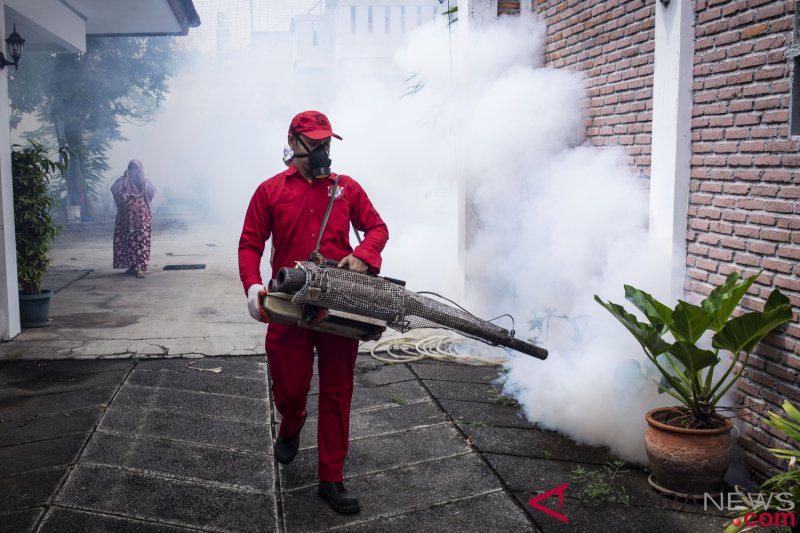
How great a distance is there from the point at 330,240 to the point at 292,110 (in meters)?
27.7

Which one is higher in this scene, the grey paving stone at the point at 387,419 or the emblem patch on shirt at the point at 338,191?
the emblem patch on shirt at the point at 338,191

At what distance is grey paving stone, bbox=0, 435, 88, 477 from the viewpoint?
15.4 ft

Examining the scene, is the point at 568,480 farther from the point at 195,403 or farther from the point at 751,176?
the point at 195,403

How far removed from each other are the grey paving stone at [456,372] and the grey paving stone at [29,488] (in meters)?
3.13

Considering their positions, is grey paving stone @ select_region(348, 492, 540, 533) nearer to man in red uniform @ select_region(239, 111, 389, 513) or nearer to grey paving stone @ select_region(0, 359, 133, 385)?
man in red uniform @ select_region(239, 111, 389, 513)

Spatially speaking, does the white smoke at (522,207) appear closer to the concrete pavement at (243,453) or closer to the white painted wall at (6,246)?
the concrete pavement at (243,453)

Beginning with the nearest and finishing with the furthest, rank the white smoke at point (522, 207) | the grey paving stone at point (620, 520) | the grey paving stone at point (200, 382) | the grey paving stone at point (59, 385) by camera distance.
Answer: the grey paving stone at point (620, 520) → the white smoke at point (522, 207) → the grey paving stone at point (59, 385) → the grey paving stone at point (200, 382)

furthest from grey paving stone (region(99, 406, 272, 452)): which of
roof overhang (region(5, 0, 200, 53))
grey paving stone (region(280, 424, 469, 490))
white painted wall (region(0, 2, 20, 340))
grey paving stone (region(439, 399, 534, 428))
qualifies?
roof overhang (region(5, 0, 200, 53))

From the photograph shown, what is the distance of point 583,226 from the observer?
644 centimetres

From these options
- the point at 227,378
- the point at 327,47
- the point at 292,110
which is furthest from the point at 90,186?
the point at 227,378

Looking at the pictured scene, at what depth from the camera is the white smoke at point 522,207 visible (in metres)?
5.37

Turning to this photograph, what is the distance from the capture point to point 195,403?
19.8 ft

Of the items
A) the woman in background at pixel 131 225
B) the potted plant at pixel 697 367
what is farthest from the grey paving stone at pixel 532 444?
the woman in background at pixel 131 225

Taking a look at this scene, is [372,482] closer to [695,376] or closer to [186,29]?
[695,376]
